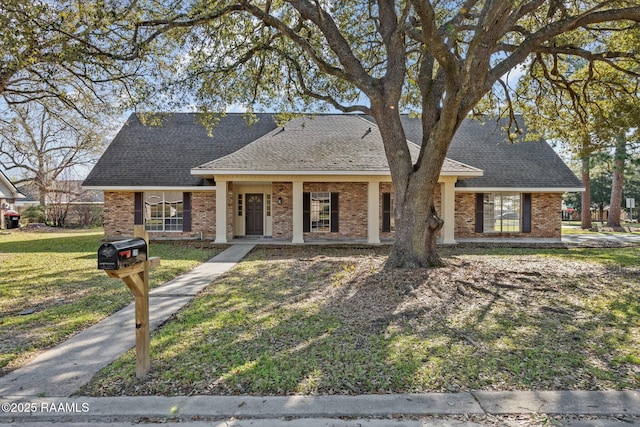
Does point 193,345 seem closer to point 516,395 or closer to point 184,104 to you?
point 516,395

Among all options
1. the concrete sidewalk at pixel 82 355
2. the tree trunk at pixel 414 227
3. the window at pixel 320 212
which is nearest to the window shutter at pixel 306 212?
the window at pixel 320 212

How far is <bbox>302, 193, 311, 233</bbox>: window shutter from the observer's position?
15.1 metres

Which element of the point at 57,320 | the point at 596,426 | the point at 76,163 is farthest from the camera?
the point at 76,163

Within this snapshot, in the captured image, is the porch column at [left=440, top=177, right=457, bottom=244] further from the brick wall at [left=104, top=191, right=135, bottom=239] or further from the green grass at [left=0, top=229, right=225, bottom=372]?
the brick wall at [left=104, top=191, right=135, bottom=239]

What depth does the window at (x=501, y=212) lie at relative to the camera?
15438 mm

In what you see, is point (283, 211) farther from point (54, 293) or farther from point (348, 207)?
point (54, 293)

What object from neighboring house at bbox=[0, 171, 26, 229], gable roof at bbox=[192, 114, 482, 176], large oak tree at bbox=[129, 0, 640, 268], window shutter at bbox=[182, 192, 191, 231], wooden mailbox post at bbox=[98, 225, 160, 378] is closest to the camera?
wooden mailbox post at bbox=[98, 225, 160, 378]

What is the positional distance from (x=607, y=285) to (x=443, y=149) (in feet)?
14.0

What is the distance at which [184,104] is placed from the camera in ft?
33.8

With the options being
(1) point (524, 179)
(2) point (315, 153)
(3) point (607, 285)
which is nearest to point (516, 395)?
(3) point (607, 285)

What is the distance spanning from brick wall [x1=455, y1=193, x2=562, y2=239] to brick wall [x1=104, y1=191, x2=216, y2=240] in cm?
1074

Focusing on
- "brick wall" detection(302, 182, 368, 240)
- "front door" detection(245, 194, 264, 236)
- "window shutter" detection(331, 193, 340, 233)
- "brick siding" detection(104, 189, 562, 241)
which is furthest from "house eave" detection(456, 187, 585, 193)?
"front door" detection(245, 194, 264, 236)

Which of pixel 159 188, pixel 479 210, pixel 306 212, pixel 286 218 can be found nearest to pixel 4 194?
pixel 159 188

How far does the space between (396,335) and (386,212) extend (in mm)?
10991
